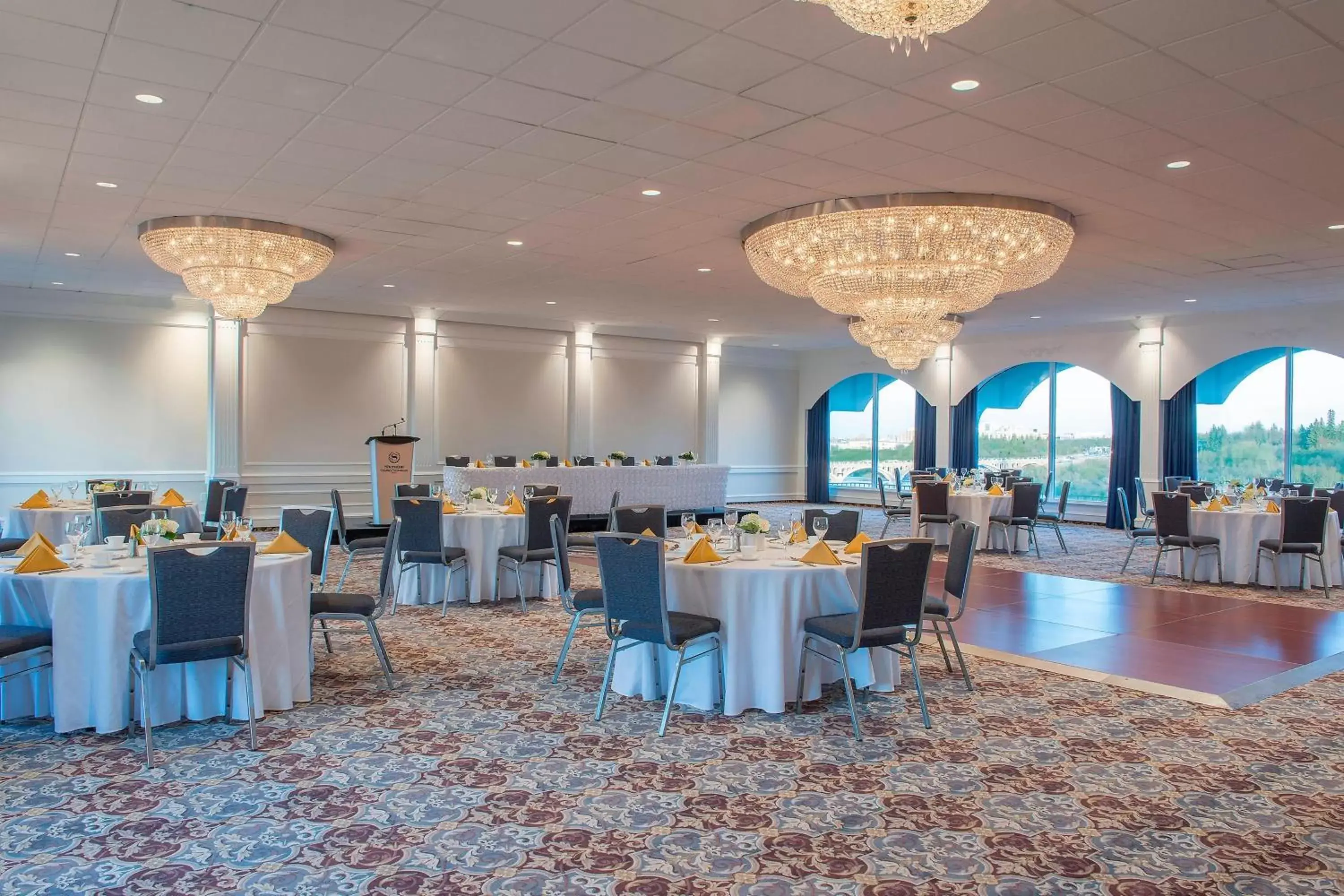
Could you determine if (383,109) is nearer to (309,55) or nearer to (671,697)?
(309,55)

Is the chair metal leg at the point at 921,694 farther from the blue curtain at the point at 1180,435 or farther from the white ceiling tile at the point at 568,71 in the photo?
the blue curtain at the point at 1180,435

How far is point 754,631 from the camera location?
5016mm

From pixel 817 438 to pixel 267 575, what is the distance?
663 inches

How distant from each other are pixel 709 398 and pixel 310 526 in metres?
12.7

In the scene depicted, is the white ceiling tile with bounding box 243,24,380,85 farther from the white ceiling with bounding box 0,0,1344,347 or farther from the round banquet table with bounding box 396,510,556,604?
the round banquet table with bounding box 396,510,556,604

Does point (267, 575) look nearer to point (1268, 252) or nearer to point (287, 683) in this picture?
point (287, 683)

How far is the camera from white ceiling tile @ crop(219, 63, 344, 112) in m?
5.01

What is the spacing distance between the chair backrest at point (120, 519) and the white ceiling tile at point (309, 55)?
3.63 m

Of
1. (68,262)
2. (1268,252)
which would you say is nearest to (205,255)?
(68,262)

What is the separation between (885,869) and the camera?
3250 millimetres

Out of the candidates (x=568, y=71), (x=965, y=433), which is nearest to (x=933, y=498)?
(x=965, y=433)

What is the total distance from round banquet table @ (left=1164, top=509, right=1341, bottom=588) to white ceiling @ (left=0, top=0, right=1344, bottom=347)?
266cm

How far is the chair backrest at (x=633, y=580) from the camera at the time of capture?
4.68 m

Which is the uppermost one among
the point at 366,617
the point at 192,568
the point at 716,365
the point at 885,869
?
the point at 716,365
